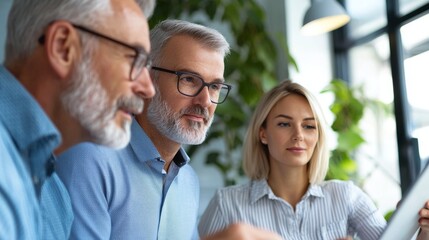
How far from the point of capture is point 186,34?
5.66ft

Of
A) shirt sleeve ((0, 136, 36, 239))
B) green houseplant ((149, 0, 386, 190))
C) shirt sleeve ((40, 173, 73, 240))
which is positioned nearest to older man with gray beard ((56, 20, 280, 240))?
shirt sleeve ((40, 173, 73, 240))

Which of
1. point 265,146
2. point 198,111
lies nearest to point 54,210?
point 198,111

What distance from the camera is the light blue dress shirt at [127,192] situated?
1416 millimetres

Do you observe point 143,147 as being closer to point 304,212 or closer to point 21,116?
point 21,116

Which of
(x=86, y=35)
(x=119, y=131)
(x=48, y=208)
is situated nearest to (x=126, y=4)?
(x=86, y=35)

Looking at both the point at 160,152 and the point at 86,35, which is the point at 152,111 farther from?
the point at 86,35

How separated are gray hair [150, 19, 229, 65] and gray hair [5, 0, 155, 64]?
2.28 feet

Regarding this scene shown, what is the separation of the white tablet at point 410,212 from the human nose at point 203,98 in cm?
60

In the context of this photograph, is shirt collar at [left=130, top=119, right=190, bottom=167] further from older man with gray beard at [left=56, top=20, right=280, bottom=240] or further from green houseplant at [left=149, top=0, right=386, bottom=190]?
green houseplant at [left=149, top=0, right=386, bottom=190]

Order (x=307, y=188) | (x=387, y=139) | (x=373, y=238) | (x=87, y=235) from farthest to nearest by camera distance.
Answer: (x=387, y=139), (x=307, y=188), (x=373, y=238), (x=87, y=235)

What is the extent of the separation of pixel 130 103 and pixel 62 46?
0.16 meters

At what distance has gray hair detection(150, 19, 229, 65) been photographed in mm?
1701

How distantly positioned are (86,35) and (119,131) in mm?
189

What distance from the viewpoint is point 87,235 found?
1369 millimetres
